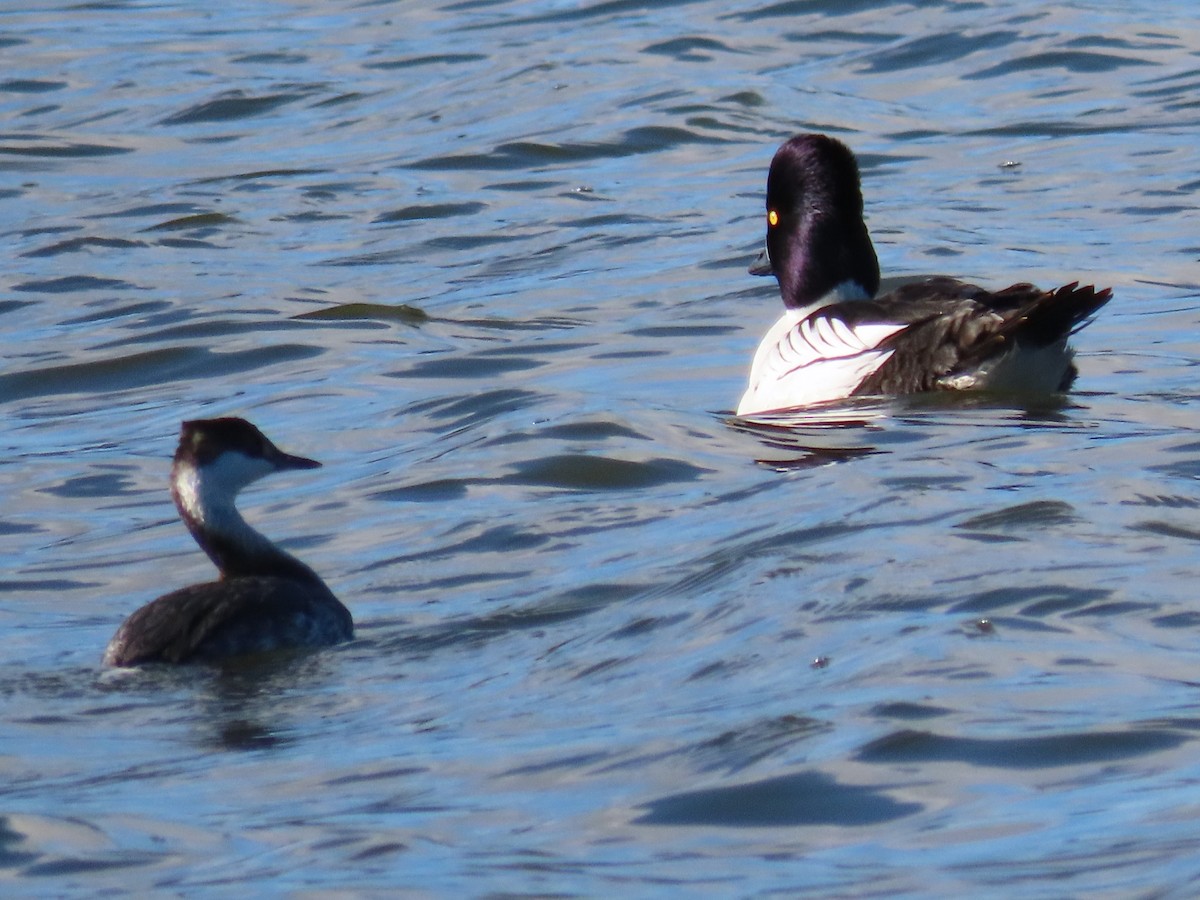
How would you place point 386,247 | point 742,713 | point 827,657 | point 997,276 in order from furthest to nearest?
point 386,247 → point 997,276 → point 827,657 → point 742,713

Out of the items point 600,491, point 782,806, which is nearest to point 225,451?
point 600,491

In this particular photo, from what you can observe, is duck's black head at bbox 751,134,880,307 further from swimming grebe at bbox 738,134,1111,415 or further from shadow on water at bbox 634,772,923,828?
shadow on water at bbox 634,772,923,828

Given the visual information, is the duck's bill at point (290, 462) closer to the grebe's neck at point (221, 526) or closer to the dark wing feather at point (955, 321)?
the grebe's neck at point (221, 526)

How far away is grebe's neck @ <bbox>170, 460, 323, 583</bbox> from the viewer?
7645 mm

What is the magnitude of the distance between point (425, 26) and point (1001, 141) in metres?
8.03

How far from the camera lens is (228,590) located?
716 centimetres

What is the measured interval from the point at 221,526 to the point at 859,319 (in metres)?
3.41

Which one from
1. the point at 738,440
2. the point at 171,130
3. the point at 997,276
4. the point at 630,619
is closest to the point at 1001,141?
the point at 997,276

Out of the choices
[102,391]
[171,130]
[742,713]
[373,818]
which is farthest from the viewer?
[171,130]

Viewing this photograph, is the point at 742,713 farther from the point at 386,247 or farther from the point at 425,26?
the point at 425,26

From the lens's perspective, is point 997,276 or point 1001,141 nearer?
point 997,276

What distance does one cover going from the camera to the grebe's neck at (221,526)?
301 inches

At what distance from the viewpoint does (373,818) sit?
523cm

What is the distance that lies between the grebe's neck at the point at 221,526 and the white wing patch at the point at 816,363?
316 cm
